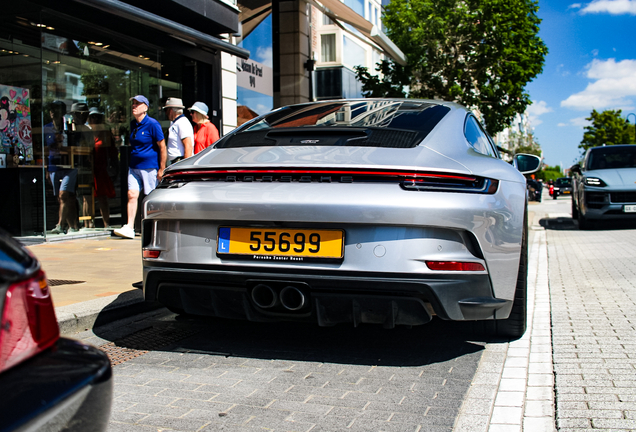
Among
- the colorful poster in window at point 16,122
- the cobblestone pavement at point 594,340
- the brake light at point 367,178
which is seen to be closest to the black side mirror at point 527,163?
the cobblestone pavement at point 594,340

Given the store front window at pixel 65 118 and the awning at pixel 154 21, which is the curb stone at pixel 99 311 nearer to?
the awning at pixel 154 21

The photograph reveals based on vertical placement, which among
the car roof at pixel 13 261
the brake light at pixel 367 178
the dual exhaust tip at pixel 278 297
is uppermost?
the brake light at pixel 367 178

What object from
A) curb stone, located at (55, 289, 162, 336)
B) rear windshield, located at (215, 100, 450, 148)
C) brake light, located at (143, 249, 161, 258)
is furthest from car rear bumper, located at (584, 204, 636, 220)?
brake light, located at (143, 249, 161, 258)

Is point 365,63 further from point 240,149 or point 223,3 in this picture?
point 240,149

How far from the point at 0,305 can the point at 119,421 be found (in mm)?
1427

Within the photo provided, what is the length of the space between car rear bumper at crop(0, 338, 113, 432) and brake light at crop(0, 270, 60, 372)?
0.02 m

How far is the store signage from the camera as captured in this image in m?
15.1

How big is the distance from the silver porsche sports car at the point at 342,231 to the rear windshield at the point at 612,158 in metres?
11.5

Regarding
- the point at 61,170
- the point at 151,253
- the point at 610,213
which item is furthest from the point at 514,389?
the point at 610,213

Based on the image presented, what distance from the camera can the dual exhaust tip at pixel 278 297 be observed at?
325 cm

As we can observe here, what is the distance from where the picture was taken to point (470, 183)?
322cm

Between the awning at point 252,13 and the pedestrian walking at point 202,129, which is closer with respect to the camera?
the pedestrian walking at point 202,129

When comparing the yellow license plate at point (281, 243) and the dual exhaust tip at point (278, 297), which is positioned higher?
the yellow license plate at point (281, 243)

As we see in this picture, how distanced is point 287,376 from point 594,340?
1.99 meters
